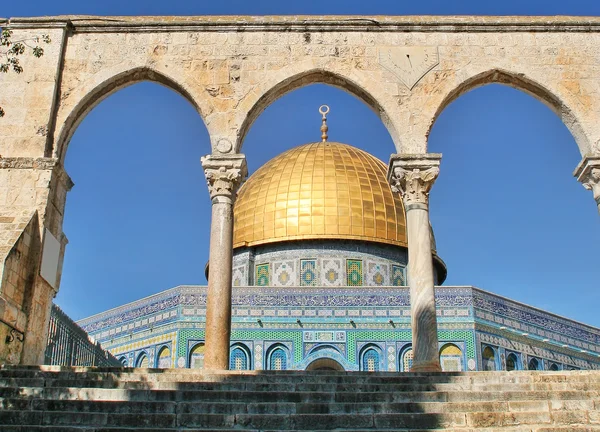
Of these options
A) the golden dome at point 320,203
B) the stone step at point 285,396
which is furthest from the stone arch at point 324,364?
the stone step at point 285,396

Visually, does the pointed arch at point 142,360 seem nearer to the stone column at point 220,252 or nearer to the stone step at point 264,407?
the stone column at point 220,252

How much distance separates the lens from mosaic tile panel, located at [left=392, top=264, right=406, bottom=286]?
25064mm

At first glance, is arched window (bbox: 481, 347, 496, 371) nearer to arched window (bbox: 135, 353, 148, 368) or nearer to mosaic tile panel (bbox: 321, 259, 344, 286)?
mosaic tile panel (bbox: 321, 259, 344, 286)

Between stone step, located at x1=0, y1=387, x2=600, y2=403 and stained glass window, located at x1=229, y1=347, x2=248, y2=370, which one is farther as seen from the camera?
stained glass window, located at x1=229, y1=347, x2=248, y2=370

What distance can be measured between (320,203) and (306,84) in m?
14.1

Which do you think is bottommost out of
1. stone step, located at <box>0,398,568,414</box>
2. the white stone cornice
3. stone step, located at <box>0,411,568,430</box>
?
stone step, located at <box>0,411,568,430</box>

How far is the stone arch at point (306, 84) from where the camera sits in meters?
11.1

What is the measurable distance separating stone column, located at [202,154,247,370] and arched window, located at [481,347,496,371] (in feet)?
45.1

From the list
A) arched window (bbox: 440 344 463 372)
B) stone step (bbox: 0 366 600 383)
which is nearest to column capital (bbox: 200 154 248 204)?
stone step (bbox: 0 366 600 383)

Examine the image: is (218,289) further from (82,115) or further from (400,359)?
(400,359)

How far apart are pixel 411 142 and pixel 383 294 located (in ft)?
40.7

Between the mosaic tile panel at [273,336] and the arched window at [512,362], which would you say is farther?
the arched window at [512,362]

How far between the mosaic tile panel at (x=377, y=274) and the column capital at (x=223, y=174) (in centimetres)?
1451

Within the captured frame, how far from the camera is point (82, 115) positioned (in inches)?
454
